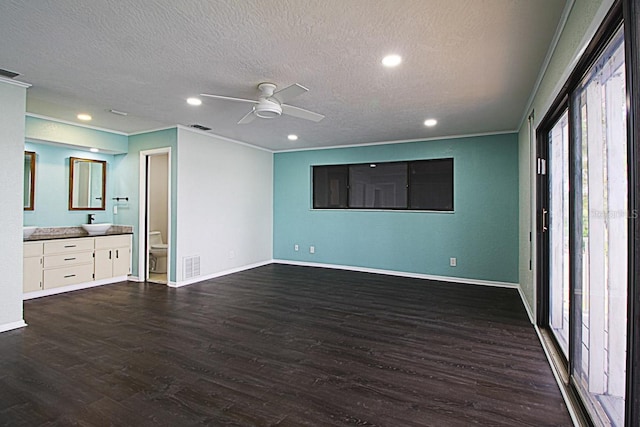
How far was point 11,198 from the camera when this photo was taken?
10.7 ft

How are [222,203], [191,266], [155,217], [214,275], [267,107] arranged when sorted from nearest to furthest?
1. [267,107]
2. [191,266]
3. [214,275]
4. [222,203]
5. [155,217]

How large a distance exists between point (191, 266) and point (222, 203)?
→ 1.22 metres

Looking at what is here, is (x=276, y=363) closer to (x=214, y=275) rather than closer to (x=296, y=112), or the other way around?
(x=296, y=112)

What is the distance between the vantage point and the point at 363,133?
5418 millimetres

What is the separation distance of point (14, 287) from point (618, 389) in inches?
185

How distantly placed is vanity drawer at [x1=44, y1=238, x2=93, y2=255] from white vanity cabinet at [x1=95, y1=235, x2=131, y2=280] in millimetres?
131

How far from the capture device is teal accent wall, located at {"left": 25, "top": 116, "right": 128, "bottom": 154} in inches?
180

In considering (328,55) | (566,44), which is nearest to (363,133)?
(328,55)

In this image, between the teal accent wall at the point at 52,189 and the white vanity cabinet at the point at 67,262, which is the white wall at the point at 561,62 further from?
the teal accent wall at the point at 52,189

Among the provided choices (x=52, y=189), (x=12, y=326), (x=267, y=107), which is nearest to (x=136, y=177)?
(x=52, y=189)

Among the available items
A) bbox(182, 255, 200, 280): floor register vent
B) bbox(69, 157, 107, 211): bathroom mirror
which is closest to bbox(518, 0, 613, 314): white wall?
bbox(182, 255, 200, 280): floor register vent

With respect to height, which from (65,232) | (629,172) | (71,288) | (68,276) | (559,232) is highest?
(629,172)

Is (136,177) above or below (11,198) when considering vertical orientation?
above

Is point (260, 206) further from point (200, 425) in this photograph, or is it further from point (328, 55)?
point (200, 425)
